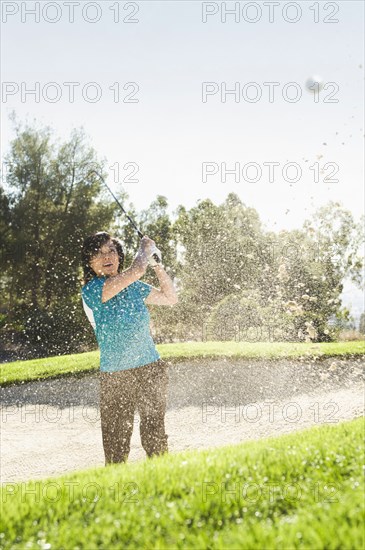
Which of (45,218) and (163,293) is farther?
(45,218)

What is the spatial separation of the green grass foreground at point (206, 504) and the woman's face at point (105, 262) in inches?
49.6

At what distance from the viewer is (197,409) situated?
647cm

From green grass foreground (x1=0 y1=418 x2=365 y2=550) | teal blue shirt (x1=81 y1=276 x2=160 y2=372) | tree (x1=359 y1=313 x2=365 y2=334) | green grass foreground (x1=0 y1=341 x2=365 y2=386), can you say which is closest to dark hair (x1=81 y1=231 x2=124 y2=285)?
teal blue shirt (x1=81 y1=276 x2=160 y2=372)

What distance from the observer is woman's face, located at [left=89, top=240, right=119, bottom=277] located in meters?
3.39

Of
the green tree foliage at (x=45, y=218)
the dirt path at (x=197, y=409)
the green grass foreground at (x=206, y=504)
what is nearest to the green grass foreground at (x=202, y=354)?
the dirt path at (x=197, y=409)

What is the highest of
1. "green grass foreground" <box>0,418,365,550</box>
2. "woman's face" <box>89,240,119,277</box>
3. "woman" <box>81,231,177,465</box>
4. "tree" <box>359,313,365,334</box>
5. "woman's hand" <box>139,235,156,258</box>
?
"woman's hand" <box>139,235,156,258</box>

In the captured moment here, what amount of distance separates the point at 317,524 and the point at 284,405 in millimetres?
4528

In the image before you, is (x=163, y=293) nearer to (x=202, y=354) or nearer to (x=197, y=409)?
(x=197, y=409)

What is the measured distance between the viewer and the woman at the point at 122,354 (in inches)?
127

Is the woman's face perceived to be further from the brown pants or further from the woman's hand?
the brown pants

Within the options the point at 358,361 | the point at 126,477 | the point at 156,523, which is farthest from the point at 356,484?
the point at 358,361

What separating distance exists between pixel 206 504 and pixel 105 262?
1.72 m

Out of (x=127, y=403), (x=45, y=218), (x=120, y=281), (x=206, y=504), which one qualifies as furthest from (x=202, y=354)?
(x=45, y=218)

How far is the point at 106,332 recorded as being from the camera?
128 inches
